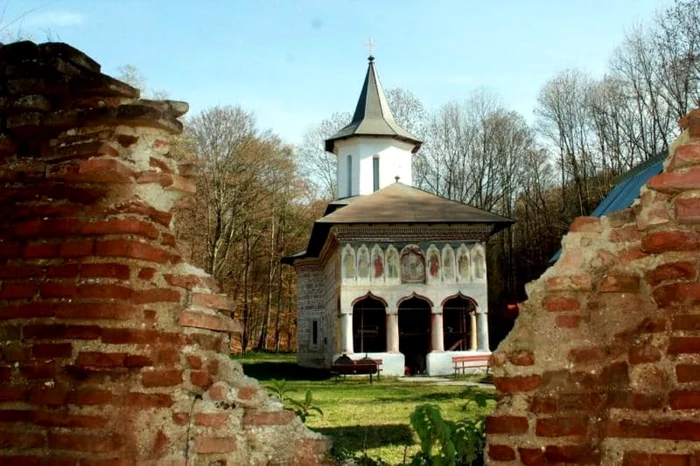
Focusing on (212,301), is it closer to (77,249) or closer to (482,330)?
(77,249)

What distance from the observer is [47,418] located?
108 inches

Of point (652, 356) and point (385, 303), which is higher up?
point (385, 303)

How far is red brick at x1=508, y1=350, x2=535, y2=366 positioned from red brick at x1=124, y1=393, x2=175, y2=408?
57.1 inches

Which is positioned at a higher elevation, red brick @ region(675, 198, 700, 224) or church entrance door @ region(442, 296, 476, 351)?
church entrance door @ region(442, 296, 476, 351)

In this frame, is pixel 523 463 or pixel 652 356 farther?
pixel 523 463

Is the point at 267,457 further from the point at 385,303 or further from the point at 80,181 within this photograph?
the point at 385,303

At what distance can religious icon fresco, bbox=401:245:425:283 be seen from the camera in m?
23.4

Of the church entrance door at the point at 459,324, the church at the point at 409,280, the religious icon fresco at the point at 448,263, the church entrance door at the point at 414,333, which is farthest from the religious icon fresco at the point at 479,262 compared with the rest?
the church entrance door at the point at 414,333

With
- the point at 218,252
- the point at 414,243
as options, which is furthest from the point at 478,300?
the point at 218,252

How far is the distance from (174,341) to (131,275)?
13.2 inches

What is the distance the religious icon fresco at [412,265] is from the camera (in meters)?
23.4

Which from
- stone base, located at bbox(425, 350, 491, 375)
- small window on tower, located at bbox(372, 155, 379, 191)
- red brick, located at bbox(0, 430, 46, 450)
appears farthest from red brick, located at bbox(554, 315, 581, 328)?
small window on tower, located at bbox(372, 155, 379, 191)

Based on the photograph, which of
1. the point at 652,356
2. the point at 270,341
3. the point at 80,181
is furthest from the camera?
the point at 270,341

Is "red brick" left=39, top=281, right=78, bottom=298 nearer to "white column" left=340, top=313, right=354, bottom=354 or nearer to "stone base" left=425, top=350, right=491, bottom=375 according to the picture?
"white column" left=340, top=313, right=354, bottom=354
